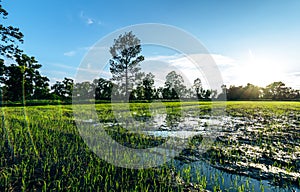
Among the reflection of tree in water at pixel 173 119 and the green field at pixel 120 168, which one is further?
the reflection of tree in water at pixel 173 119

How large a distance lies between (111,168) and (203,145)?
2854mm

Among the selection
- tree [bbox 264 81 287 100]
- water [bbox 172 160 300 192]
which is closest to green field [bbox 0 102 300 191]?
water [bbox 172 160 300 192]

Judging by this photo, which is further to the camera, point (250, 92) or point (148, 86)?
point (250, 92)

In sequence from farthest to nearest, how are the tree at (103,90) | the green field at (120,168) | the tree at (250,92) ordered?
the tree at (250,92)
the tree at (103,90)
the green field at (120,168)

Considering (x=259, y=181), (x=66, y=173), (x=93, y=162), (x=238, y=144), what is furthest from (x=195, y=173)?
(x=238, y=144)

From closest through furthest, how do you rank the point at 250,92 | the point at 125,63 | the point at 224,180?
the point at 224,180, the point at 125,63, the point at 250,92

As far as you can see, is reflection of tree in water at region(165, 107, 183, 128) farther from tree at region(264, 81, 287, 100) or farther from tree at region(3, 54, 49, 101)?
Result: tree at region(264, 81, 287, 100)

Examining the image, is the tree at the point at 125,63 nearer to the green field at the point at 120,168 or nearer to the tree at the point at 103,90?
the tree at the point at 103,90

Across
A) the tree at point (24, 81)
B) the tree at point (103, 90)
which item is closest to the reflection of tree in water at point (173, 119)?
the tree at point (24, 81)

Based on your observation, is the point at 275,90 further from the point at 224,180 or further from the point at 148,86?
the point at 224,180

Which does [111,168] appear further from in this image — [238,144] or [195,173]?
[238,144]

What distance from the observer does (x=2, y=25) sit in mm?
17344

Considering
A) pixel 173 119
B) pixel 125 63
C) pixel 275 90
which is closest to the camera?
pixel 173 119

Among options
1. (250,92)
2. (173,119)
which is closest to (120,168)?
(173,119)
